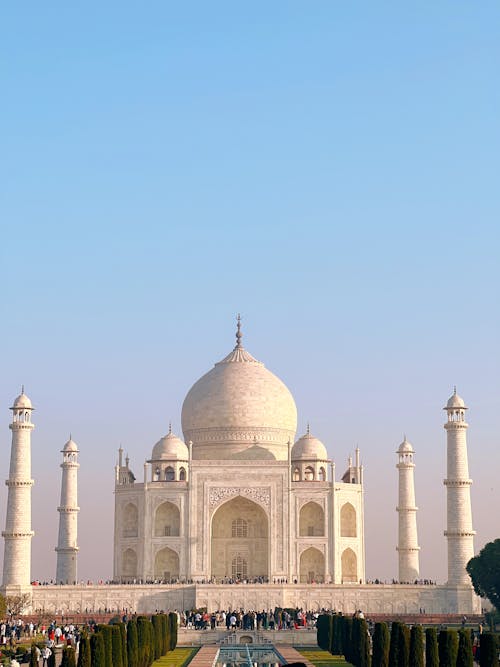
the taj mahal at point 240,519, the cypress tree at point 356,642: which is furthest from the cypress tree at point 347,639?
the taj mahal at point 240,519

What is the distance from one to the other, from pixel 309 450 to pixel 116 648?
87.4ft

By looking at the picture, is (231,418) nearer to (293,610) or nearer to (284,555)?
(284,555)

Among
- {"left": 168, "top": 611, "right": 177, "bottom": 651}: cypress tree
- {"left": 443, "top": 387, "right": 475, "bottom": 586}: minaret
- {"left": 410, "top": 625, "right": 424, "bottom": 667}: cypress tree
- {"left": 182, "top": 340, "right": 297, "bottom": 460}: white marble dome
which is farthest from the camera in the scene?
{"left": 182, "top": 340, "right": 297, "bottom": 460}: white marble dome

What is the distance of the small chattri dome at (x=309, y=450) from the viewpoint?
50.9 m

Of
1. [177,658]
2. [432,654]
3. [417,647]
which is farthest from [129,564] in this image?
[432,654]

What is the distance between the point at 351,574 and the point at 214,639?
13222 mm

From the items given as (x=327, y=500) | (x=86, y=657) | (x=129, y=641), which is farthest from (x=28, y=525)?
(x=86, y=657)

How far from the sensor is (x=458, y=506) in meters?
45.8

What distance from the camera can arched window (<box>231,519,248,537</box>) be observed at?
50.0m

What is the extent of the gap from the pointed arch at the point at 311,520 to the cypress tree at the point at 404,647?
24297mm

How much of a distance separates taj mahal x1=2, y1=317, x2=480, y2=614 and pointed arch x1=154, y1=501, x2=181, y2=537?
5 centimetres

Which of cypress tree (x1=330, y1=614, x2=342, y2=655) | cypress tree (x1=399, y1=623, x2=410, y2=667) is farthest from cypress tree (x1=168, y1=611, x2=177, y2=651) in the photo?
cypress tree (x1=399, y1=623, x2=410, y2=667)

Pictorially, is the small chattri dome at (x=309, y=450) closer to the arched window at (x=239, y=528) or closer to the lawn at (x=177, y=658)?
the arched window at (x=239, y=528)

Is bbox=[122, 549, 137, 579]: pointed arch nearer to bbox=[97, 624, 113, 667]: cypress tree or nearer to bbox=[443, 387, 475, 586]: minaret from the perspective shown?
bbox=[443, 387, 475, 586]: minaret
